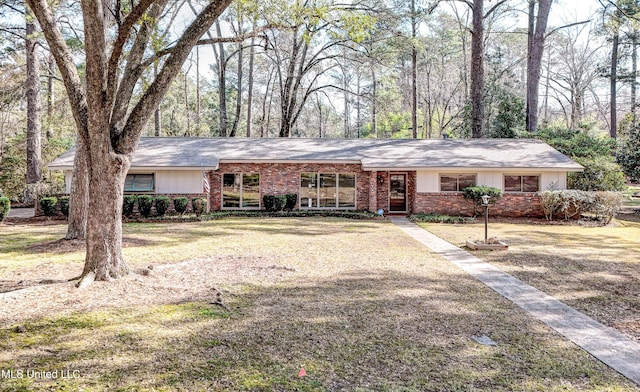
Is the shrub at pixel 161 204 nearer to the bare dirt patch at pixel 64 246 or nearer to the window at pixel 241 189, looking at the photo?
the window at pixel 241 189

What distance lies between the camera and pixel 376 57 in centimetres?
2241

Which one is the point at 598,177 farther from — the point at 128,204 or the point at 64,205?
the point at 64,205

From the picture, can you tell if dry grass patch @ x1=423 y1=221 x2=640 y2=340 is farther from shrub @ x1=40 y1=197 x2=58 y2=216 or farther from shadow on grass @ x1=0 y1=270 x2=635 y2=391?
shrub @ x1=40 y1=197 x2=58 y2=216

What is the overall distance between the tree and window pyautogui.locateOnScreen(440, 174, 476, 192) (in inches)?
537

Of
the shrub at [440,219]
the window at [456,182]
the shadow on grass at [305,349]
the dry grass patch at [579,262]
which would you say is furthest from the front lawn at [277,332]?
the window at [456,182]

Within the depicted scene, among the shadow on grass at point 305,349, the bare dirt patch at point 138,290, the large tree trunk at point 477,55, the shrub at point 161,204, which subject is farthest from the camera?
the large tree trunk at point 477,55

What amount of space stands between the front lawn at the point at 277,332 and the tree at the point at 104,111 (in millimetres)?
652

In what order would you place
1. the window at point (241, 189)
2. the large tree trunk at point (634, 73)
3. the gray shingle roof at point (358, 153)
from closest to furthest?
the gray shingle roof at point (358, 153), the window at point (241, 189), the large tree trunk at point (634, 73)

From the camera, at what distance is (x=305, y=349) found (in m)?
4.09

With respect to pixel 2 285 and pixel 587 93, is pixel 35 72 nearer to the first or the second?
pixel 2 285

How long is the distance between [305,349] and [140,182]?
1474 centimetres

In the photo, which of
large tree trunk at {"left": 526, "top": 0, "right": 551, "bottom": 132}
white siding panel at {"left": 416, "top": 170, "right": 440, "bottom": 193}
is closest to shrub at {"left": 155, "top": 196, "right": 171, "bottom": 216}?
white siding panel at {"left": 416, "top": 170, "right": 440, "bottom": 193}

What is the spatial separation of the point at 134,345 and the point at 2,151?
75.8 feet

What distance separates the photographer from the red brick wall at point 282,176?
17.7 meters
